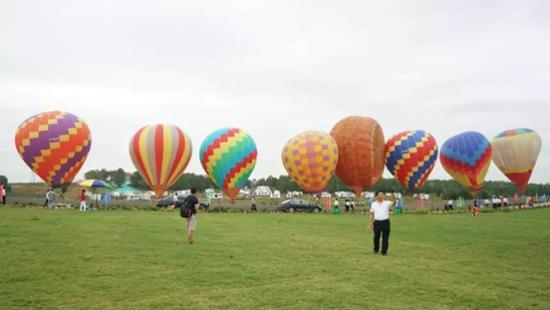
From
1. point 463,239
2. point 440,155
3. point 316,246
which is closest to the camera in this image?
point 316,246

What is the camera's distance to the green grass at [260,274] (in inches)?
255

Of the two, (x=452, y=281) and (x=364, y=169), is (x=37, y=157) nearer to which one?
(x=364, y=169)

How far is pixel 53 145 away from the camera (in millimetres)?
31391

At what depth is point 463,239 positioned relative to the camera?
15.6 metres

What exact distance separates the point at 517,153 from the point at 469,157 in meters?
7.80

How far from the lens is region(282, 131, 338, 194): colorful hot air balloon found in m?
38.7

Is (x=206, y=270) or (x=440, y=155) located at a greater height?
(x=440, y=155)

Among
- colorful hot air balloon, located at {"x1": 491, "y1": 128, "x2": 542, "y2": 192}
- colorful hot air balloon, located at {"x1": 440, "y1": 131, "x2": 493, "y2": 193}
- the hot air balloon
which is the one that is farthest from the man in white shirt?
colorful hot air balloon, located at {"x1": 491, "y1": 128, "x2": 542, "y2": 192}

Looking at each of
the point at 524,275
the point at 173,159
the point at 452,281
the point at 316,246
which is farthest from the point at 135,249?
the point at 173,159

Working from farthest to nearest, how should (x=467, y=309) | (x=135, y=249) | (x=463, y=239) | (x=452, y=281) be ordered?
1. (x=463, y=239)
2. (x=135, y=249)
3. (x=452, y=281)
4. (x=467, y=309)

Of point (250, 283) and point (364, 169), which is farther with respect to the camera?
point (364, 169)

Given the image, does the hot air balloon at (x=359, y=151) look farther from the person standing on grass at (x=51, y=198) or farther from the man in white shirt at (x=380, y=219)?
the man in white shirt at (x=380, y=219)

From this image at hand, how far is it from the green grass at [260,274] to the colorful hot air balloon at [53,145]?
19153 millimetres

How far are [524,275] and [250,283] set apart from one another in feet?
18.3
